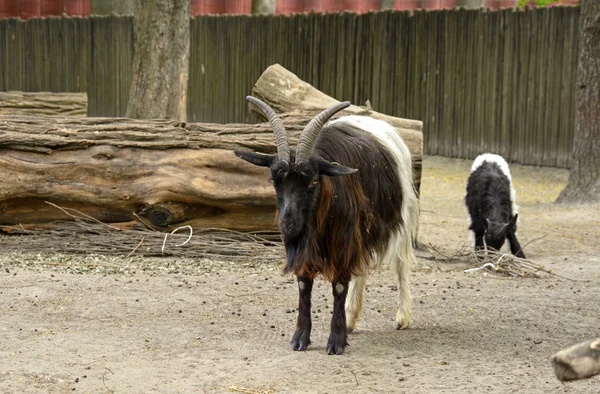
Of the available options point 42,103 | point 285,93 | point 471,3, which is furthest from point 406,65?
point 285,93

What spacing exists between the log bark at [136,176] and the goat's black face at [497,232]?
8.86 feet

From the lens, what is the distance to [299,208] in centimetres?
594

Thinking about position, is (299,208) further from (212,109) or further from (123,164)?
(212,109)

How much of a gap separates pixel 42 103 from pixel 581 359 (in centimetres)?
1354

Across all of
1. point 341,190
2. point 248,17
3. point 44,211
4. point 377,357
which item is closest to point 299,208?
point 341,190

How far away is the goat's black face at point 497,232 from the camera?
10602 mm

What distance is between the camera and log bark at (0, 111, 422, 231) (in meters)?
9.53

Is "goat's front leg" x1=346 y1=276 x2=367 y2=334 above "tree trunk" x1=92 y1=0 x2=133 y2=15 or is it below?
below

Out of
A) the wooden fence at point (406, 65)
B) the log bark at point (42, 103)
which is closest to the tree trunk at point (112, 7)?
the wooden fence at point (406, 65)

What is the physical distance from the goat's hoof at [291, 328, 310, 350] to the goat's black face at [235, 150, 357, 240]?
2.58ft

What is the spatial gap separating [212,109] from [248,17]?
99.5 inches

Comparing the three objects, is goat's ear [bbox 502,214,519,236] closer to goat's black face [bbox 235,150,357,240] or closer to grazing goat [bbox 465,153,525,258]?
grazing goat [bbox 465,153,525,258]

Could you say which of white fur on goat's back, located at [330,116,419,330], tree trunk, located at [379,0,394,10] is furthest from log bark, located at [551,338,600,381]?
tree trunk, located at [379,0,394,10]

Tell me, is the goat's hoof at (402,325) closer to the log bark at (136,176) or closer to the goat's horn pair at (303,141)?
the goat's horn pair at (303,141)
